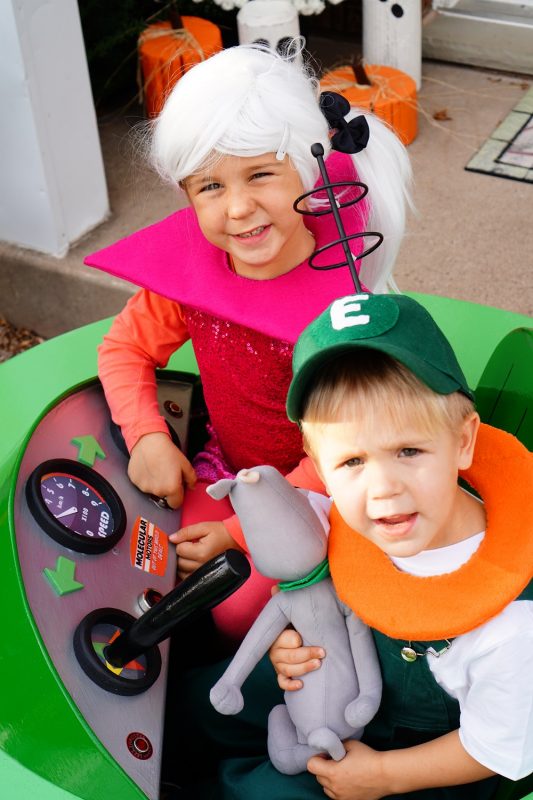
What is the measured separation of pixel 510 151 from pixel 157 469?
5.18 ft

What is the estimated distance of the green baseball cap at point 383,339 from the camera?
2.31 ft

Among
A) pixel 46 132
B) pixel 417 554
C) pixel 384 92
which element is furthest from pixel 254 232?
pixel 384 92

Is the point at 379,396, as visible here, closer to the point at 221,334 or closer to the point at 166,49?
the point at 221,334

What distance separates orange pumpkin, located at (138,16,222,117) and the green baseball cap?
5.61 ft

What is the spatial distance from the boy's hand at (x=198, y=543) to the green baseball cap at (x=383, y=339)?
1.24 feet

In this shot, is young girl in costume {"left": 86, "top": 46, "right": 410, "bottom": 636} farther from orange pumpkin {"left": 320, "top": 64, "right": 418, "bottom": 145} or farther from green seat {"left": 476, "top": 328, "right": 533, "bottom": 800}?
orange pumpkin {"left": 320, "top": 64, "right": 418, "bottom": 145}

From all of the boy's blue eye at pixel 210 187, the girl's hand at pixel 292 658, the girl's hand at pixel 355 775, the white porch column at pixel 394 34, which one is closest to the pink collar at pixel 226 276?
the boy's blue eye at pixel 210 187

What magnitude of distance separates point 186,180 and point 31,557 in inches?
16.4

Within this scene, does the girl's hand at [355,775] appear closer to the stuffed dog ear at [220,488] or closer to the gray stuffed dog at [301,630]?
the gray stuffed dog at [301,630]

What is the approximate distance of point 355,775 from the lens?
0.88 m

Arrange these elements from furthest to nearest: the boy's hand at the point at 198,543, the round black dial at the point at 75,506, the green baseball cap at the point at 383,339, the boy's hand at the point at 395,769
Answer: the boy's hand at the point at 198,543
the round black dial at the point at 75,506
the boy's hand at the point at 395,769
the green baseball cap at the point at 383,339

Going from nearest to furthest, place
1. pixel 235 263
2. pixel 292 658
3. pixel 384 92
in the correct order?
pixel 292 658 < pixel 235 263 < pixel 384 92

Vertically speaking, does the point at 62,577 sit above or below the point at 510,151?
above

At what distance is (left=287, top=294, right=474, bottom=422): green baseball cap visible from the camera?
27.7 inches
